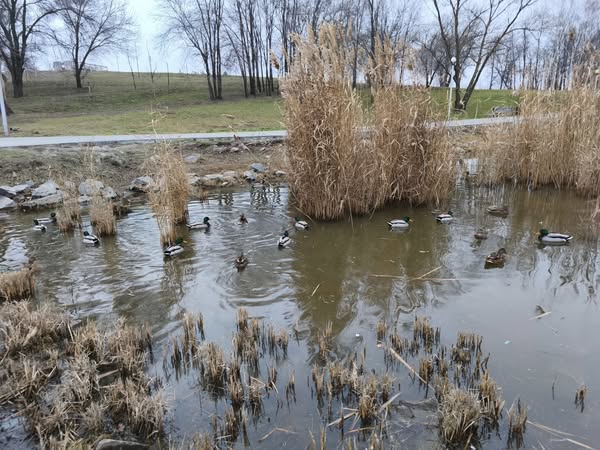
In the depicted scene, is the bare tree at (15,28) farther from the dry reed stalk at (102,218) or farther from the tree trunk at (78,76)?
the dry reed stalk at (102,218)

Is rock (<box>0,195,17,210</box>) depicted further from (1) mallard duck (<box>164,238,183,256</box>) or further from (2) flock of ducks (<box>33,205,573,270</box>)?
(1) mallard duck (<box>164,238,183,256</box>)

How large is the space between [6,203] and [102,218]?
3.59 meters

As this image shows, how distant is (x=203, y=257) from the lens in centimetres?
638

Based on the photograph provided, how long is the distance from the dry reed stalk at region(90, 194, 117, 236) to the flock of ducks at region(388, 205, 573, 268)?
15.8 ft

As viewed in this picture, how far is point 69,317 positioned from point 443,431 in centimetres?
369

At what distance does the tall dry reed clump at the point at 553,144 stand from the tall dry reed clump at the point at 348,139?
2449mm

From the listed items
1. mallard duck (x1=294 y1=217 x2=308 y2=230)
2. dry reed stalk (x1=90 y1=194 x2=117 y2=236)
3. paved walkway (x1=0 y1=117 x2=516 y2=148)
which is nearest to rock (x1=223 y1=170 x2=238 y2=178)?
paved walkway (x1=0 y1=117 x2=516 y2=148)

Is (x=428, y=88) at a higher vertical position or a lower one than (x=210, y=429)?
higher

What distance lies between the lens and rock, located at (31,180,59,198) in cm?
962

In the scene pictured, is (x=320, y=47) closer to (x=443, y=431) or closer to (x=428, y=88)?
(x=428, y=88)

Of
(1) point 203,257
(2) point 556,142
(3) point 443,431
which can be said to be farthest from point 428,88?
(3) point 443,431

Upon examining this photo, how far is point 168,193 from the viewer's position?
7000mm

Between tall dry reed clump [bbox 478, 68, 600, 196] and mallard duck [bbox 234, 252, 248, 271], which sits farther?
tall dry reed clump [bbox 478, 68, 600, 196]

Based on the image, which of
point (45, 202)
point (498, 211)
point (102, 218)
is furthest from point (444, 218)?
point (45, 202)
